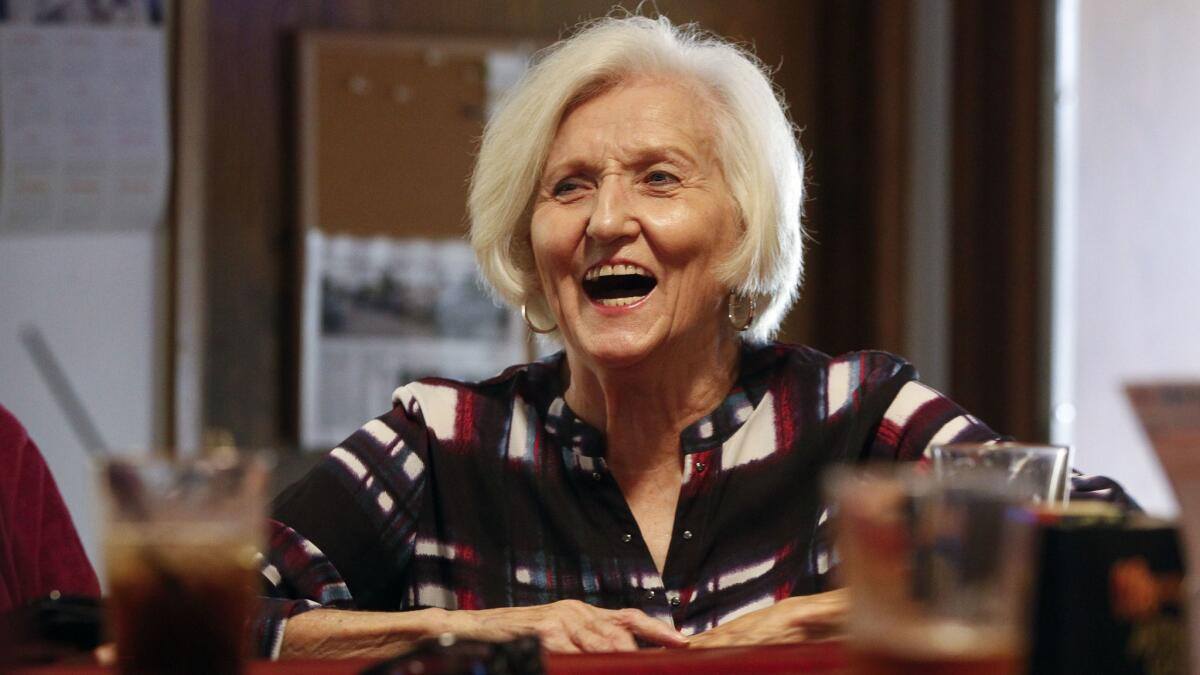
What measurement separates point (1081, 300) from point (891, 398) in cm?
134

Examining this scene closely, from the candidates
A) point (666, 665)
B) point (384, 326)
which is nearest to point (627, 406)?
point (666, 665)

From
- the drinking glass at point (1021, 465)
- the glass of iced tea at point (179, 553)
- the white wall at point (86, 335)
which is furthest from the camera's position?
the white wall at point (86, 335)

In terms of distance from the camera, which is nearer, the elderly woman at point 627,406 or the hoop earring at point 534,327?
the elderly woman at point 627,406

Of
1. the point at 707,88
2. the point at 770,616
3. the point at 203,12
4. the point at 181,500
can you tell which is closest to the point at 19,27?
the point at 203,12

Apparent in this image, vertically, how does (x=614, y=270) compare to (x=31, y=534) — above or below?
above

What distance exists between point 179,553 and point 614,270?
3.93ft

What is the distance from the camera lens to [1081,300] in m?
3.00

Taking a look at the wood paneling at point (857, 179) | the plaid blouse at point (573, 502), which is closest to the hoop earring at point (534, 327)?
the plaid blouse at point (573, 502)

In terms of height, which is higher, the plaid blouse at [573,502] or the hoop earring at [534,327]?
the hoop earring at [534,327]

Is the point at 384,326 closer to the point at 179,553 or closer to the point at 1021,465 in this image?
the point at 1021,465

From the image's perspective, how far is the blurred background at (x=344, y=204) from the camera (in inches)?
125

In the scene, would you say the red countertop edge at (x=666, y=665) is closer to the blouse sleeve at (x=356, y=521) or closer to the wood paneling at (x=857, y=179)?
the blouse sleeve at (x=356, y=521)

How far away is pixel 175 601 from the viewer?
2.33 ft

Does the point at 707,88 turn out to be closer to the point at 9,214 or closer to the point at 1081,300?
the point at 1081,300
